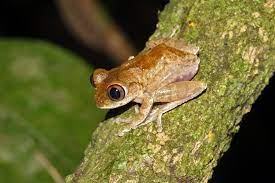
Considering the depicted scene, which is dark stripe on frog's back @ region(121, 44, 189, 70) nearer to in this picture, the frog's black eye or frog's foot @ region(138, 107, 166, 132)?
the frog's black eye

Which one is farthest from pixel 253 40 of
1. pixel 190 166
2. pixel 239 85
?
pixel 190 166

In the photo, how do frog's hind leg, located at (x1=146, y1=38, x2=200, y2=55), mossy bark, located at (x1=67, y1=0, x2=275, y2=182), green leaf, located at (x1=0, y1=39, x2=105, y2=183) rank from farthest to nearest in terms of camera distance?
1. green leaf, located at (x1=0, y1=39, x2=105, y2=183)
2. frog's hind leg, located at (x1=146, y1=38, x2=200, y2=55)
3. mossy bark, located at (x1=67, y1=0, x2=275, y2=182)

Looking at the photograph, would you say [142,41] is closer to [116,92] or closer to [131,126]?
[116,92]

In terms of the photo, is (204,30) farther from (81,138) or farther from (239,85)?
(81,138)

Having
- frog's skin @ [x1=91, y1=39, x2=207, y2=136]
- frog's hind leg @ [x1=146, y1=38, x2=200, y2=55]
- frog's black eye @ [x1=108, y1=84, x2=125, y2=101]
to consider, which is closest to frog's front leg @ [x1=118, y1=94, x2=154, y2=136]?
frog's skin @ [x1=91, y1=39, x2=207, y2=136]

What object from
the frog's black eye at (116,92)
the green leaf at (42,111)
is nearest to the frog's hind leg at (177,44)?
the frog's black eye at (116,92)

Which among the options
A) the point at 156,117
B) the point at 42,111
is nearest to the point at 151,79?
the point at 156,117

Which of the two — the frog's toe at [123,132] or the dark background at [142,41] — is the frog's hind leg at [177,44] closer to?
the frog's toe at [123,132]
